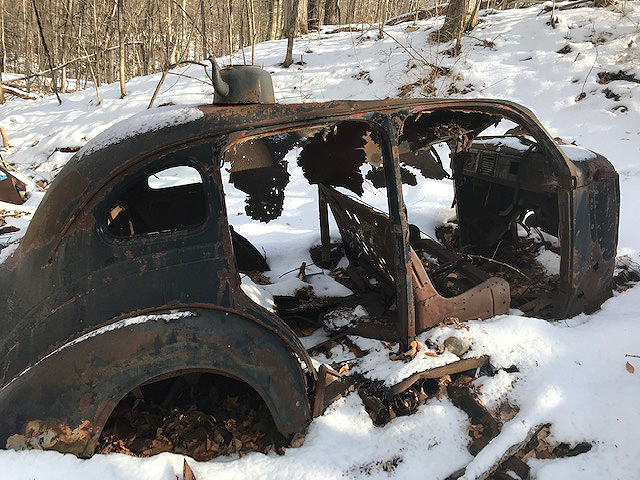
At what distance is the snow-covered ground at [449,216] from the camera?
207 centimetres

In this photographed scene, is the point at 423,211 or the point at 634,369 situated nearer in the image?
the point at 634,369

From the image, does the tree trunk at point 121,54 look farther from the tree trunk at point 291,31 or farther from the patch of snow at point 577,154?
the patch of snow at point 577,154

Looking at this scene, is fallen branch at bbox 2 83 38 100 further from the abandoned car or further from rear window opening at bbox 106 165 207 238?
the abandoned car

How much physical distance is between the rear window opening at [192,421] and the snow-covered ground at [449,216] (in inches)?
5.9

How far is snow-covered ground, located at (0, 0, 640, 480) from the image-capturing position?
2074 mm

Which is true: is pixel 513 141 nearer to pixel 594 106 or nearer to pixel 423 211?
pixel 423 211

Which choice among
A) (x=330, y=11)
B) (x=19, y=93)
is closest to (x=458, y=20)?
(x=330, y=11)

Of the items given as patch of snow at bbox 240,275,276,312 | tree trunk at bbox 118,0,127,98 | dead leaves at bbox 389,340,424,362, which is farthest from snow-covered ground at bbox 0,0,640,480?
patch of snow at bbox 240,275,276,312

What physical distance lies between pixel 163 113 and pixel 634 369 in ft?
10.3

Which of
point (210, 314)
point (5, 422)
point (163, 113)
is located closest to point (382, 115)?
point (163, 113)

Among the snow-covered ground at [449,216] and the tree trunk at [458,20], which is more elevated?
the tree trunk at [458,20]

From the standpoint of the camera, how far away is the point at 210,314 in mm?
1988

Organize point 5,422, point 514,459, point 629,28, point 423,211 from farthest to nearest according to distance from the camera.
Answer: point 629,28
point 423,211
point 514,459
point 5,422

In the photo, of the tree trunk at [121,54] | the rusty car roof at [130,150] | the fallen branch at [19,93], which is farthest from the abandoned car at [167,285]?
the fallen branch at [19,93]
